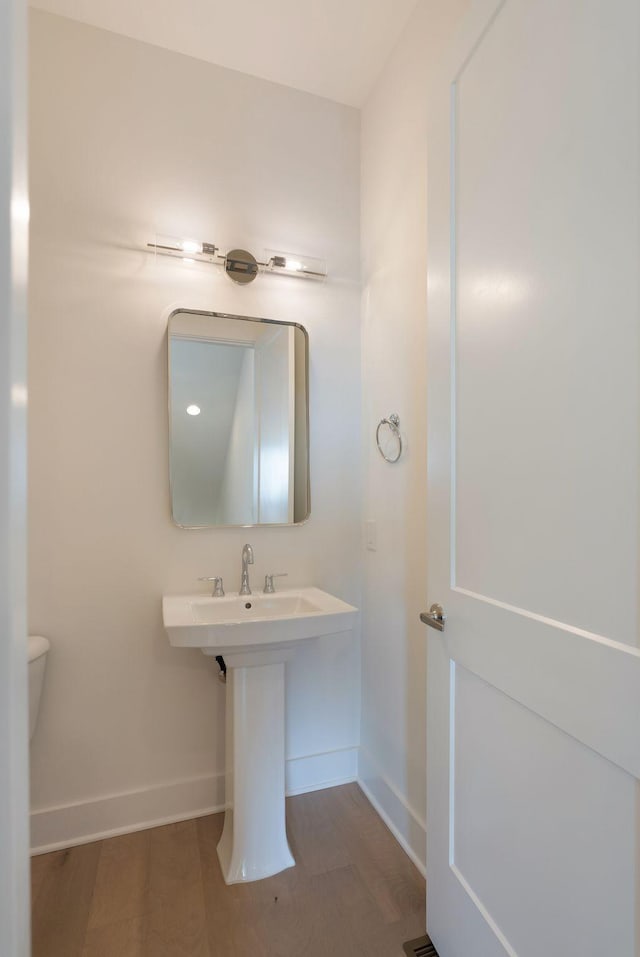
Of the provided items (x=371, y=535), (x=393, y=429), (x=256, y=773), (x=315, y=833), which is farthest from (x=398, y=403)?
(x=315, y=833)

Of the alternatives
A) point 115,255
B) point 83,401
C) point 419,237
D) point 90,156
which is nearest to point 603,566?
point 419,237

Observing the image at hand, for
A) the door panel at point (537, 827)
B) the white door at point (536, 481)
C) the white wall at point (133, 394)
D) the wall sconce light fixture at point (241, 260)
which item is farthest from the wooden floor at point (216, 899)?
the wall sconce light fixture at point (241, 260)

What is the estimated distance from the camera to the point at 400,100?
5.54ft

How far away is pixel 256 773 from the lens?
4.93 feet

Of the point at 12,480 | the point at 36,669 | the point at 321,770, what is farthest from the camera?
the point at 321,770

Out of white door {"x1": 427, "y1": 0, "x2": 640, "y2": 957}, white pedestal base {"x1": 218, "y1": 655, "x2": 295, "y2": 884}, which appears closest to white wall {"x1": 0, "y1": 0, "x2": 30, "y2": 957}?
white door {"x1": 427, "y1": 0, "x2": 640, "y2": 957}

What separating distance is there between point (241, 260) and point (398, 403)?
82 centimetres

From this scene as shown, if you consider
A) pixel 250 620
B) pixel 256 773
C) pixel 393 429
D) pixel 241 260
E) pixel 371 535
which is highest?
pixel 241 260

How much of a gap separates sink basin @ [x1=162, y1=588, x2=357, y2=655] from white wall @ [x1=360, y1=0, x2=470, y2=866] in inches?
10.6

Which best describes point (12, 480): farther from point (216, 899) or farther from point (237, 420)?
point (216, 899)

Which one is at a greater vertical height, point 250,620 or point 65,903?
point 250,620

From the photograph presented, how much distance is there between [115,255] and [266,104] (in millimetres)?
905

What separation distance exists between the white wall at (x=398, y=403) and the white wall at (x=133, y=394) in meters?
0.22

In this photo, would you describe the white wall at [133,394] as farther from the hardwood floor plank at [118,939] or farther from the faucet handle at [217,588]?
the hardwood floor plank at [118,939]
